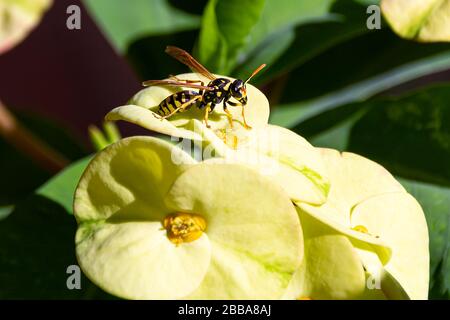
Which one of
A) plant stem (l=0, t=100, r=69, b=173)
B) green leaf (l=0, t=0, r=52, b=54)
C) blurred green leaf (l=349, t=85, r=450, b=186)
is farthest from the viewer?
plant stem (l=0, t=100, r=69, b=173)

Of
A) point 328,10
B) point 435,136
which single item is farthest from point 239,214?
point 328,10

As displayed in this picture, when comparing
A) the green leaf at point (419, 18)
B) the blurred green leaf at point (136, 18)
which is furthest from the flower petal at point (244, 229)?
the blurred green leaf at point (136, 18)

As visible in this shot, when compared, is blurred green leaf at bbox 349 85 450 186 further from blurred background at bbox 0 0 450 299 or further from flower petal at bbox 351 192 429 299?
flower petal at bbox 351 192 429 299

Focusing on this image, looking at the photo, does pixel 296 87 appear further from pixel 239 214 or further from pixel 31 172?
pixel 239 214

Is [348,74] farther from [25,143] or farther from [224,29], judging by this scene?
[25,143]

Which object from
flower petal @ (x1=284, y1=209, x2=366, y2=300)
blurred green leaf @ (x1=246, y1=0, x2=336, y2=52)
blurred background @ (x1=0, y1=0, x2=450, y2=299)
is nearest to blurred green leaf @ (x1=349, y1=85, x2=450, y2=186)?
blurred background @ (x1=0, y1=0, x2=450, y2=299)

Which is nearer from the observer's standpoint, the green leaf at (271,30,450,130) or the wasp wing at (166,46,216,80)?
the wasp wing at (166,46,216,80)

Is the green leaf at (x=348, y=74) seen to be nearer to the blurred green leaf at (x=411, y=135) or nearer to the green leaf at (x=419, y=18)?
the blurred green leaf at (x=411, y=135)
